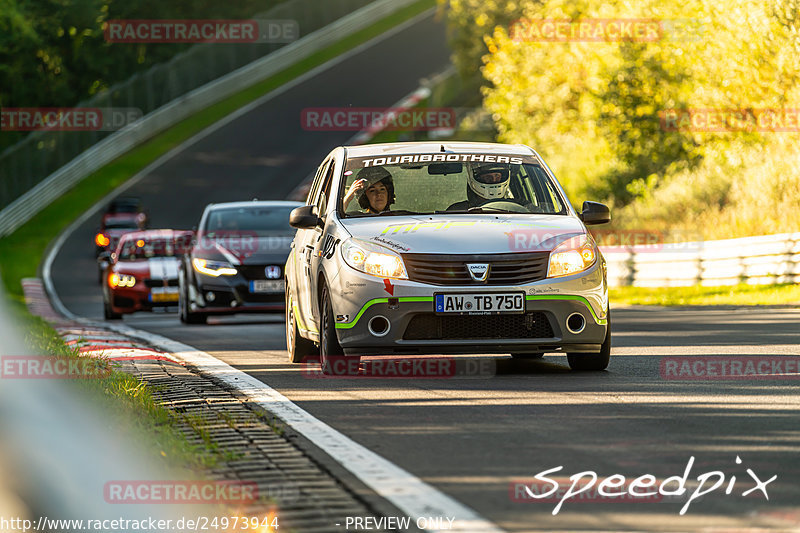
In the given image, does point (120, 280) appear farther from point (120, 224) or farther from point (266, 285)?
point (120, 224)

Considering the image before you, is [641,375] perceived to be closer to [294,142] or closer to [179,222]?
[179,222]

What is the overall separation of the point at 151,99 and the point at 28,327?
44.1m

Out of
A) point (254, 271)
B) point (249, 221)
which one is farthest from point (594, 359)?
point (249, 221)

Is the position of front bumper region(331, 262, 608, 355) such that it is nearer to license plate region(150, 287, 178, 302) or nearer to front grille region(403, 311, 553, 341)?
front grille region(403, 311, 553, 341)

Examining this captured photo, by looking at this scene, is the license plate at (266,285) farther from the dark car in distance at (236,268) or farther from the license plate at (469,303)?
the license plate at (469,303)

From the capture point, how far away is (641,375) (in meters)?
10.5

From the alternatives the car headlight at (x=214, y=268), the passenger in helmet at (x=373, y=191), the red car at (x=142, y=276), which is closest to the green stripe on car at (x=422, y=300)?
the passenger in helmet at (x=373, y=191)

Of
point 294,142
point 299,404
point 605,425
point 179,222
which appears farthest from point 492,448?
point 294,142

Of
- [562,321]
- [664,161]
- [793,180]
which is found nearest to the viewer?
[562,321]

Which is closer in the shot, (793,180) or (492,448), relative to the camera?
(492,448)

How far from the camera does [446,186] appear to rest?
11727 mm

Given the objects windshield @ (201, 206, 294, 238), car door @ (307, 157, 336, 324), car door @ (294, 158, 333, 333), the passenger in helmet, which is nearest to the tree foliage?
windshield @ (201, 206, 294, 238)

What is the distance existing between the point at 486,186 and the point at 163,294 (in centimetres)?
1299

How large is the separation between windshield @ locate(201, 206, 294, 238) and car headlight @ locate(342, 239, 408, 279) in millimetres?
9452
